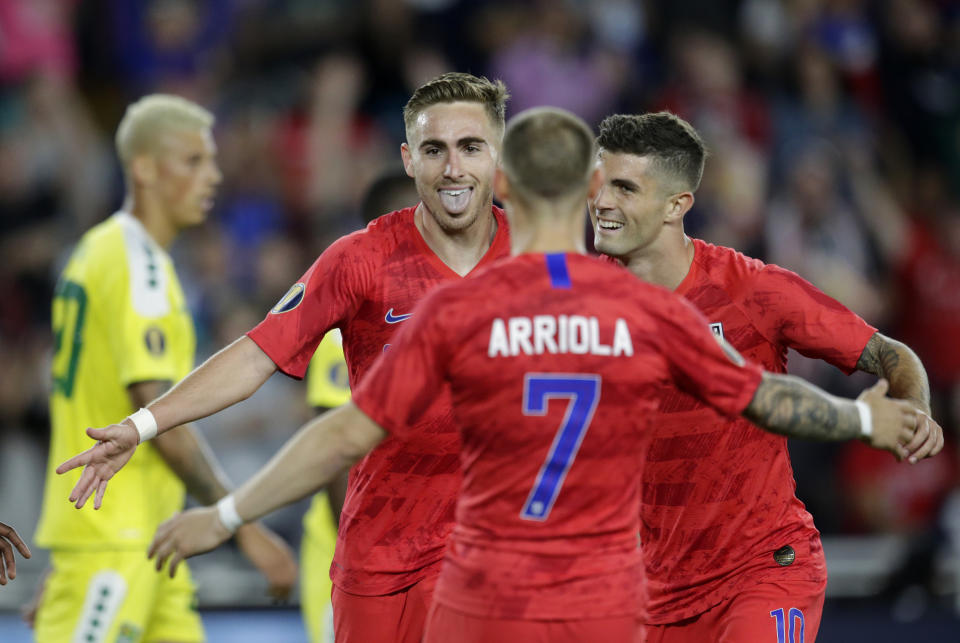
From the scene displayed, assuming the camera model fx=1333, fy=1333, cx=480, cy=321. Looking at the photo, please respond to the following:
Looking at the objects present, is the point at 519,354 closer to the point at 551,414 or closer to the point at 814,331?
the point at 551,414

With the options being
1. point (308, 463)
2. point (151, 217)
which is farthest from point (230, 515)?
point (151, 217)

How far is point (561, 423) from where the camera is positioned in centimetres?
374

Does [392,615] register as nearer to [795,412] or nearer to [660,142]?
[795,412]

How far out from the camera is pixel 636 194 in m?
5.25

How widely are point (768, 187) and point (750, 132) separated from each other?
2.31ft

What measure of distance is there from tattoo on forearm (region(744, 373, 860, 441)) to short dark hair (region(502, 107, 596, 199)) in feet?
2.69

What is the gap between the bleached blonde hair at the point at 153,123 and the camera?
6.84m

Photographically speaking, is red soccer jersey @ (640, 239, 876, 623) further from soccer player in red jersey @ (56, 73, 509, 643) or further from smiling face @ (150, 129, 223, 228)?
smiling face @ (150, 129, 223, 228)

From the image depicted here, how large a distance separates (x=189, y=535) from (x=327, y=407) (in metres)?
2.74

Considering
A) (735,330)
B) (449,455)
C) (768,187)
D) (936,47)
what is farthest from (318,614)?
(936,47)

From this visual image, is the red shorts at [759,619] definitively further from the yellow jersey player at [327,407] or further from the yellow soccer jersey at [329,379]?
the yellow soccer jersey at [329,379]

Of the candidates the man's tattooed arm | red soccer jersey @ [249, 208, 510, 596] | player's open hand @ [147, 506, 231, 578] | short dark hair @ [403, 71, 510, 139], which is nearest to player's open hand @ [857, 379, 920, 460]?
the man's tattooed arm

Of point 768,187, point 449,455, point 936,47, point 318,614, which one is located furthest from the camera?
point 936,47

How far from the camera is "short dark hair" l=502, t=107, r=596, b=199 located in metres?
3.87
